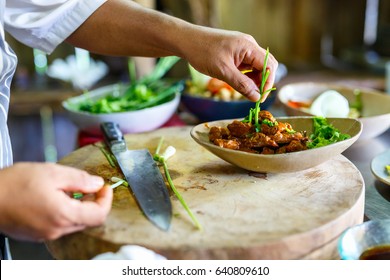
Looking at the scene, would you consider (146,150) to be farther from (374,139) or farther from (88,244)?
(374,139)

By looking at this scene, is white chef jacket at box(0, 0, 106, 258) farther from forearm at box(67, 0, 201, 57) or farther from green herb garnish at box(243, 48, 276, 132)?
green herb garnish at box(243, 48, 276, 132)

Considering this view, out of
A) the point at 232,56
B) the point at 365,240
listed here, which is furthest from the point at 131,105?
the point at 365,240

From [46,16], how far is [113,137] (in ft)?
1.37

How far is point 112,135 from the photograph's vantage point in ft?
5.13

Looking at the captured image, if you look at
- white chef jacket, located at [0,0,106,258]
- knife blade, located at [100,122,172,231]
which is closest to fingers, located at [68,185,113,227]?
knife blade, located at [100,122,172,231]

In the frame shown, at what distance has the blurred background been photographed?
4.61 meters

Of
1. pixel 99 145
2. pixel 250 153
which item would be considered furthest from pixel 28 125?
pixel 250 153

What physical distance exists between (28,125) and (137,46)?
12.2 feet

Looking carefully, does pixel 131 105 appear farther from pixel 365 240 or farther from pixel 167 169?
pixel 365 240

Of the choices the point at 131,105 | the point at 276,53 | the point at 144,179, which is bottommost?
the point at 276,53

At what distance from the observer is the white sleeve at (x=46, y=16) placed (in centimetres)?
148

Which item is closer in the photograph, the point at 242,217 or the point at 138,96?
the point at 242,217

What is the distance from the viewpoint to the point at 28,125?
A: 4.97 metres

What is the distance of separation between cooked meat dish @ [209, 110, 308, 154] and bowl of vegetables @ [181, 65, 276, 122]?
0.51 metres
